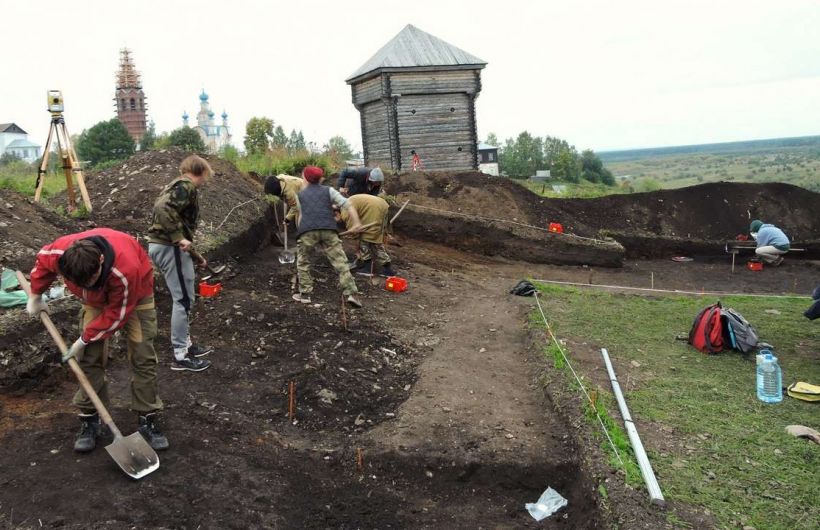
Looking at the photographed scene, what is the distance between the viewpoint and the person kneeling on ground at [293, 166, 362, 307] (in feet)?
24.2

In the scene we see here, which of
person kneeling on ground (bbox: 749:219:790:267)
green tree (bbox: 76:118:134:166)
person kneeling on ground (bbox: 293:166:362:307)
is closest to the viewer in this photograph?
person kneeling on ground (bbox: 293:166:362:307)

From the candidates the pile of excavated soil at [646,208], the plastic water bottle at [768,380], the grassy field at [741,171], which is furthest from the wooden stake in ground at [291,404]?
the grassy field at [741,171]

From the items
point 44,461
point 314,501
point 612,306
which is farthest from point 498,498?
point 612,306

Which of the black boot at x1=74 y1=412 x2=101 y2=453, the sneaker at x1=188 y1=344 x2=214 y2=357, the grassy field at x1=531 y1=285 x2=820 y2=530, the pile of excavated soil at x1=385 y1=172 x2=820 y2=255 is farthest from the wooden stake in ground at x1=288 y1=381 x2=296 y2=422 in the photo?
the pile of excavated soil at x1=385 y1=172 x2=820 y2=255

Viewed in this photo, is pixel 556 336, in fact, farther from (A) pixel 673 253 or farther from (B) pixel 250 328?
(A) pixel 673 253

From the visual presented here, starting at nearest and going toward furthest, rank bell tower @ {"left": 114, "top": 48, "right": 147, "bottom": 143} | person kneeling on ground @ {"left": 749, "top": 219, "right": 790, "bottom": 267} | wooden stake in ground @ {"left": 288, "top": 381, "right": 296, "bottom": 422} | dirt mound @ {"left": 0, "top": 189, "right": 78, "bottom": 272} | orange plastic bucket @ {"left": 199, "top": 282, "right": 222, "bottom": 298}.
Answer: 1. wooden stake in ground @ {"left": 288, "top": 381, "right": 296, "bottom": 422}
2. dirt mound @ {"left": 0, "top": 189, "right": 78, "bottom": 272}
3. orange plastic bucket @ {"left": 199, "top": 282, "right": 222, "bottom": 298}
4. person kneeling on ground @ {"left": 749, "top": 219, "right": 790, "bottom": 267}
5. bell tower @ {"left": 114, "top": 48, "right": 147, "bottom": 143}

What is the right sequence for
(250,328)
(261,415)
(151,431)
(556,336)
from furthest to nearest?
(556,336)
(250,328)
(261,415)
(151,431)

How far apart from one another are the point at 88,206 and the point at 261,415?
4.38m

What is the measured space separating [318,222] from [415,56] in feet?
44.2

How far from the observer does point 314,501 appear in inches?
166

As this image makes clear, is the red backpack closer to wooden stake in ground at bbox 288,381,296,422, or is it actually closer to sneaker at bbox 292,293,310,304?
sneaker at bbox 292,293,310,304

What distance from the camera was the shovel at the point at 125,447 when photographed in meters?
3.86

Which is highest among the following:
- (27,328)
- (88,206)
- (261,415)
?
(88,206)

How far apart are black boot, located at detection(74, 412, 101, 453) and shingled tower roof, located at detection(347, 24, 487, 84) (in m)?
16.3
